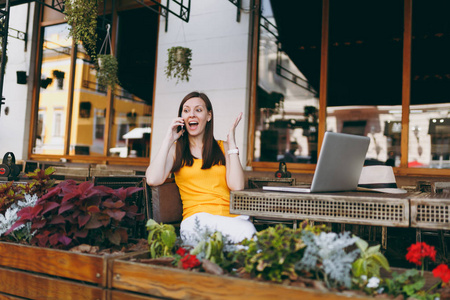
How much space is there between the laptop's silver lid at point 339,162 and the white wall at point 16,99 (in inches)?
263

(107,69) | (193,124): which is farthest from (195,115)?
(107,69)

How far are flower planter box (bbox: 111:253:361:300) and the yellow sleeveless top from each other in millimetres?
852

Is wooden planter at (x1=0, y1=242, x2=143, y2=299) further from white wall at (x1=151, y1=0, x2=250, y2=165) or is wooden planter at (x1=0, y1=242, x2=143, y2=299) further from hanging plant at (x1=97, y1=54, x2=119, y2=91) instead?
hanging plant at (x1=97, y1=54, x2=119, y2=91)

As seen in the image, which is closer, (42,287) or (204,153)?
(42,287)

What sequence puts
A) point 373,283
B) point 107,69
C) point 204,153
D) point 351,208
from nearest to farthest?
point 373,283
point 351,208
point 204,153
point 107,69

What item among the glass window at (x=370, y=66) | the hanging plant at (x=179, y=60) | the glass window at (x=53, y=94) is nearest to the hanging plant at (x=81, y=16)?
the hanging plant at (x=179, y=60)

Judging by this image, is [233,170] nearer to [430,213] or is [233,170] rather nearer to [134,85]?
[430,213]

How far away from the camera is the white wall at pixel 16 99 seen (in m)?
7.19

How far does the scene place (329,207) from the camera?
1588 millimetres

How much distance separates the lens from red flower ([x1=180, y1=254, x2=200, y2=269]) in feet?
4.50

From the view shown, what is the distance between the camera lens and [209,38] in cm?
561

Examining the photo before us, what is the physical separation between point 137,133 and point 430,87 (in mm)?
4196

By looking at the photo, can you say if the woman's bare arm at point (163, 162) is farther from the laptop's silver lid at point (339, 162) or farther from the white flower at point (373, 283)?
the white flower at point (373, 283)

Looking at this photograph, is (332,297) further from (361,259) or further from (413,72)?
(413,72)
